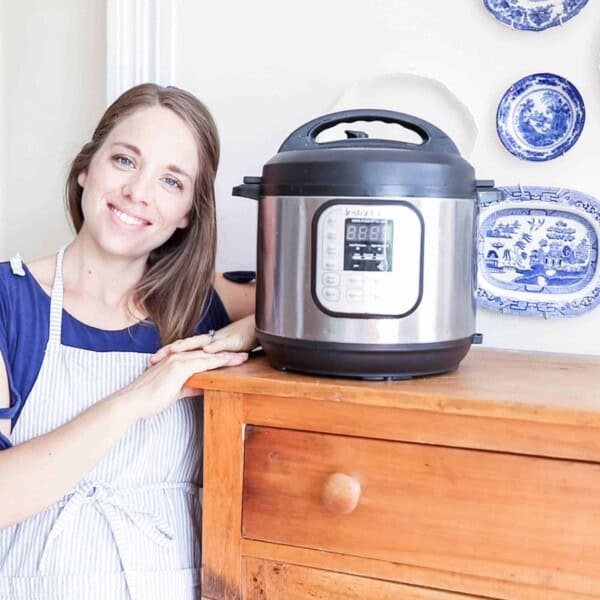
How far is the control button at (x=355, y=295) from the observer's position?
0.91 meters

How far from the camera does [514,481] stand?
86 centimetres

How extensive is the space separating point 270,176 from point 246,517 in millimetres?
402

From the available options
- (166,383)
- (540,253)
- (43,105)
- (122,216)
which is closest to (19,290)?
(122,216)

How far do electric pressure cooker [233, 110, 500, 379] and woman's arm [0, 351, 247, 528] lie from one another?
14cm

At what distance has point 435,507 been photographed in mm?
888

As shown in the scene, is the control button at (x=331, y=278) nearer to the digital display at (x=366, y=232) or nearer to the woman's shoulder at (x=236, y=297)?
the digital display at (x=366, y=232)

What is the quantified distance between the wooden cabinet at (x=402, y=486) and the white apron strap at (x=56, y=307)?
27 cm

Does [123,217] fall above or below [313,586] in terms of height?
above

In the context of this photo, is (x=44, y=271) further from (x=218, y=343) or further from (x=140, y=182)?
(x=218, y=343)

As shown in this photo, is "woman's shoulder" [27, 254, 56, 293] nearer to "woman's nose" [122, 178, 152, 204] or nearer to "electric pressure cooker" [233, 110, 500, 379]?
"woman's nose" [122, 178, 152, 204]

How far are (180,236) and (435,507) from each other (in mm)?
623

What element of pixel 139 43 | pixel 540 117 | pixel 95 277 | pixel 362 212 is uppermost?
pixel 139 43

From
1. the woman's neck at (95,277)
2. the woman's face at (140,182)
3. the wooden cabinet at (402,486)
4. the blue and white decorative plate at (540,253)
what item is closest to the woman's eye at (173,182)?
the woman's face at (140,182)

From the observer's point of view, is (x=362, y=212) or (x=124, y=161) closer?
(x=362, y=212)
